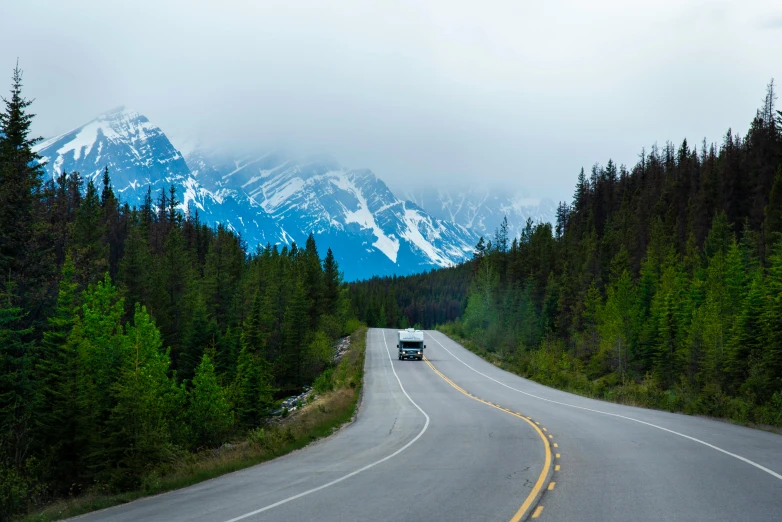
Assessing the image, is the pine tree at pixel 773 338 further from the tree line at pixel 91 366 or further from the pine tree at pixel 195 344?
the pine tree at pixel 195 344

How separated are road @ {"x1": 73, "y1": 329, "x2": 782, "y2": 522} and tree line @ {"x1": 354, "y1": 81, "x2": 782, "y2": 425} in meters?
8.38

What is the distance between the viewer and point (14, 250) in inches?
1113

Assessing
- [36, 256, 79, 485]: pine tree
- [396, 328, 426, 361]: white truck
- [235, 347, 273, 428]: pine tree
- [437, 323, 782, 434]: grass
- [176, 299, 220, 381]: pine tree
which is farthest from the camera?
[396, 328, 426, 361]: white truck

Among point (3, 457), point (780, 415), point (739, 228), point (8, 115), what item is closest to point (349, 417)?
point (3, 457)

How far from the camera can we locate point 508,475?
12.4m

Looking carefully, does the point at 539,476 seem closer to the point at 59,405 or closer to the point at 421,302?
the point at 59,405

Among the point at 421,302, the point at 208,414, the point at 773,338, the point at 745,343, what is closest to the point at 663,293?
the point at 745,343

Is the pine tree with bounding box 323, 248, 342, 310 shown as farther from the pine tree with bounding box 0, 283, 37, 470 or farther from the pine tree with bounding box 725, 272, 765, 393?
the pine tree with bounding box 0, 283, 37, 470

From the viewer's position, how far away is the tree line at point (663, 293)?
3525cm

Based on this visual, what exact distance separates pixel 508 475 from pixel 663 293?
48.6 metres

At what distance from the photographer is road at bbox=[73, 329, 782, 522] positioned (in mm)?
9555

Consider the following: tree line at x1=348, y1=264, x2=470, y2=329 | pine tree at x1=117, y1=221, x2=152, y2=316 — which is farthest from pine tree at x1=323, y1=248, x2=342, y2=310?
tree line at x1=348, y1=264, x2=470, y2=329

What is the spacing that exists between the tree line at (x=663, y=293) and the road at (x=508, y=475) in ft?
27.5

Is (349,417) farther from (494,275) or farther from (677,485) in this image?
(494,275)
